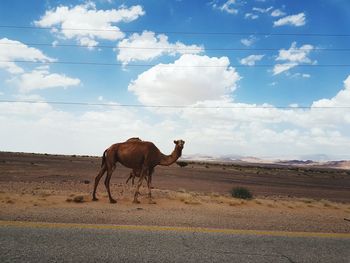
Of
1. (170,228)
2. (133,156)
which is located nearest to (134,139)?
(133,156)

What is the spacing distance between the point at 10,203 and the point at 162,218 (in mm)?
4710

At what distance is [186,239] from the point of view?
6473mm

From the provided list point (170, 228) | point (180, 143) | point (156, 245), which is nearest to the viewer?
point (156, 245)

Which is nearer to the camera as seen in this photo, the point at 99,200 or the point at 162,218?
the point at 162,218

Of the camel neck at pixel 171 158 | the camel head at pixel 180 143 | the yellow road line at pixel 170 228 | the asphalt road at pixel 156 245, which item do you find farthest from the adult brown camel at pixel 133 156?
the asphalt road at pixel 156 245

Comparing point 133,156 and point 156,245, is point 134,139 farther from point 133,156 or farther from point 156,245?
point 156,245

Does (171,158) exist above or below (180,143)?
below

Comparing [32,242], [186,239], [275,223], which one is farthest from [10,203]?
[275,223]

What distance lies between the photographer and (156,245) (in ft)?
19.5

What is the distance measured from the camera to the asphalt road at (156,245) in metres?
5.27

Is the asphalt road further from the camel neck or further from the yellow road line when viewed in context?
the camel neck

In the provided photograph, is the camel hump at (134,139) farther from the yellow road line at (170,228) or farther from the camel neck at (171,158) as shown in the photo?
the yellow road line at (170,228)

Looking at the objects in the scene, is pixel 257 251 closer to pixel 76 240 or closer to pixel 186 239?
pixel 186 239

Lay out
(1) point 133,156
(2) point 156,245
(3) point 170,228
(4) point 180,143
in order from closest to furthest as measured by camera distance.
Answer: (2) point 156,245
(3) point 170,228
(1) point 133,156
(4) point 180,143
